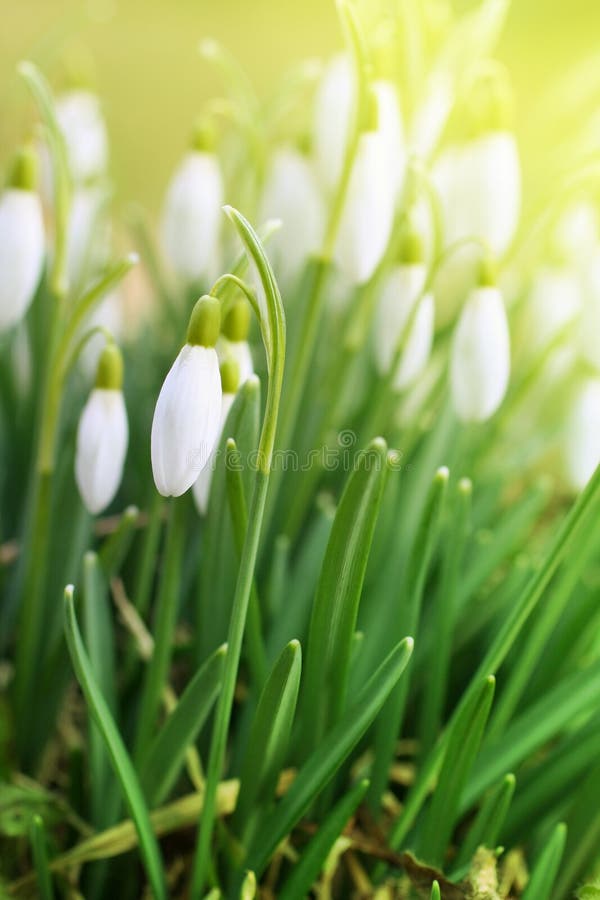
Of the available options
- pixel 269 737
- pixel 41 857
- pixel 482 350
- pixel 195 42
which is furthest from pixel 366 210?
pixel 195 42

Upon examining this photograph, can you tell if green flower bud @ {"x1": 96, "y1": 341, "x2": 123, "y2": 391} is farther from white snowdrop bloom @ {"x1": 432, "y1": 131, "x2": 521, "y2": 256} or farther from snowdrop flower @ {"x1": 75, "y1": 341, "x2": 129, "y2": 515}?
white snowdrop bloom @ {"x1": 432, "y1": 131, "x2": 521, "y2": 256}

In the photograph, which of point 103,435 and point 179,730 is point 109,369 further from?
point 179,730

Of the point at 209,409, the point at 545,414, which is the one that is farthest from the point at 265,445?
the point at 545,414

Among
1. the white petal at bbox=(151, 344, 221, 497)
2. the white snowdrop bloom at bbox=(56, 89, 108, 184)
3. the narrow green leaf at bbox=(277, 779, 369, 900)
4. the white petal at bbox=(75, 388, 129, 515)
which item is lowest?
the narrow green leaf at bbox=(277, 779, 369, 900)

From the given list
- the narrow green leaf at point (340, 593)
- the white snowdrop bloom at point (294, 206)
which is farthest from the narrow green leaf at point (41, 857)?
the white snowdrop bloom at point (294, 206)

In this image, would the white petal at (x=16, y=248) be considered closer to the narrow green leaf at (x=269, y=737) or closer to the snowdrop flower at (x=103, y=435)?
the snowdrop flower at (x=103, y=435)

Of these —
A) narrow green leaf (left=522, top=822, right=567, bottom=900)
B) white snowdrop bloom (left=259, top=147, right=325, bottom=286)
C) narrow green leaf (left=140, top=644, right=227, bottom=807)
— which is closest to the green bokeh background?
white snowdrop bloom (left=259, top=147, right=325, bottom=286)
